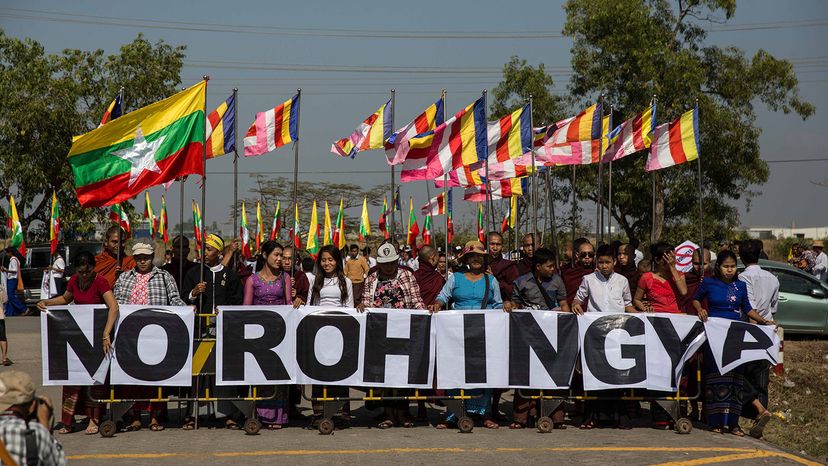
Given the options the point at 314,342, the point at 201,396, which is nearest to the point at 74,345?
the point at 201,396

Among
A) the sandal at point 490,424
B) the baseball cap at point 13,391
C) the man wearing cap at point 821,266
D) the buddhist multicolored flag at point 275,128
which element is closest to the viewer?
the baseball cap at point 13,391

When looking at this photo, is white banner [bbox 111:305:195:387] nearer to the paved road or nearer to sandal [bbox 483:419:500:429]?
the paved road

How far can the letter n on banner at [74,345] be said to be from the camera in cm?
987

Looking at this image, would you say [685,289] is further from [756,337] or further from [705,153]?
[705,153]

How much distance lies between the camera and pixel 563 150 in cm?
1653

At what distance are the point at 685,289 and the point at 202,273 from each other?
5.05 metres

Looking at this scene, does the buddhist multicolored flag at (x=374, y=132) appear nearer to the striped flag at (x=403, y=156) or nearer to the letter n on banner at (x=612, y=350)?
the striped flag at (x=403, y=156)

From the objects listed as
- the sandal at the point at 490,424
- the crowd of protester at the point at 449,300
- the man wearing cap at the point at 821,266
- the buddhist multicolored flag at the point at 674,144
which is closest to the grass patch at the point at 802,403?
the crowd of protester at the point at 449,300

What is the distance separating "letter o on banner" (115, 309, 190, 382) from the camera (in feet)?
32.7

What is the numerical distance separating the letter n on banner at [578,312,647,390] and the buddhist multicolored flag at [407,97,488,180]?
12.7 feet

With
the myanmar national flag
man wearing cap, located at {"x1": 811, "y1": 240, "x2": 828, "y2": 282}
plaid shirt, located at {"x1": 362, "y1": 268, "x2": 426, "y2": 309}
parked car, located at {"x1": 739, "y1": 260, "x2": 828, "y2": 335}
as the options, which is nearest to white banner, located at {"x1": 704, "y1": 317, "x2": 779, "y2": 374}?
plaid shirt, located at {"x1": 362, "y1": 268, "x2": 426, "y2": 309}

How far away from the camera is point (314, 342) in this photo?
33.4 feet

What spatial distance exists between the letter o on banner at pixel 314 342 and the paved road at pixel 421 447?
0.59 metres

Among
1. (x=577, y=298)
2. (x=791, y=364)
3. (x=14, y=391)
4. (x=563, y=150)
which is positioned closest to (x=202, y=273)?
(x=577, y=298)
